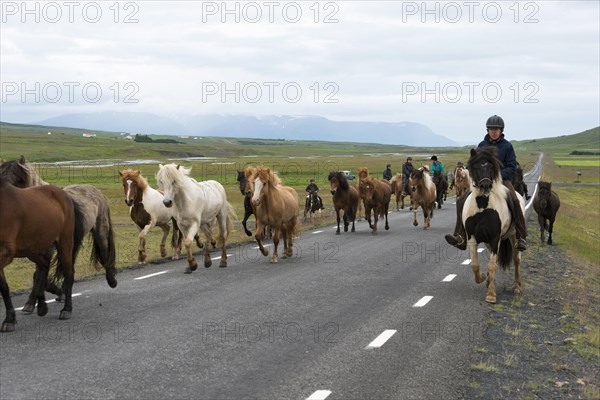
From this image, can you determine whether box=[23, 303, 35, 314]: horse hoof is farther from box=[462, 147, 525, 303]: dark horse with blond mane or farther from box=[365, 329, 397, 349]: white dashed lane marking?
box=[462, 147, 525, 303]: dark horse with blond mane

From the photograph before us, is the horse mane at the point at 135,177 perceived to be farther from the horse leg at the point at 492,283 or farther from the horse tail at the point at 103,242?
the horse leg at the point at 492,283

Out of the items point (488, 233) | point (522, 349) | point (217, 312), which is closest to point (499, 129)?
point (488, 233)

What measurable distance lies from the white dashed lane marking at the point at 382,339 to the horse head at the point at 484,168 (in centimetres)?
342

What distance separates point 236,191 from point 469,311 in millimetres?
47550

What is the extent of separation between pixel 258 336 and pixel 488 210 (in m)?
5.18

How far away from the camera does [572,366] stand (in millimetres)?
8273

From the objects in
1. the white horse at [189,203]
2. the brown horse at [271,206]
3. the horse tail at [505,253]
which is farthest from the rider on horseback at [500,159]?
the white horse at [189,203]

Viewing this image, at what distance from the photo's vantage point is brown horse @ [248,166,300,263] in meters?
17.3

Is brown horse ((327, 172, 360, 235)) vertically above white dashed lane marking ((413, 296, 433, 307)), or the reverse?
brown horse ((327, 172, 360, 235))

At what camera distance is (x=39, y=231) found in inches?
394

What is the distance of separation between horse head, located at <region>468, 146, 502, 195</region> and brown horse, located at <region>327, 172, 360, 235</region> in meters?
12.6

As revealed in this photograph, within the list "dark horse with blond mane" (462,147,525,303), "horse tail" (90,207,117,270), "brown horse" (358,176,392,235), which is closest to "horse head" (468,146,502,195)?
"dark horse with blond mane" (462,147,525,303)

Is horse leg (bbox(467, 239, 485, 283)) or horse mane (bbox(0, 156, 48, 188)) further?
horse leg (bbox(467, 239, 485, 283))

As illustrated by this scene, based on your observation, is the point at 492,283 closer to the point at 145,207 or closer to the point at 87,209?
the point at 87,209
